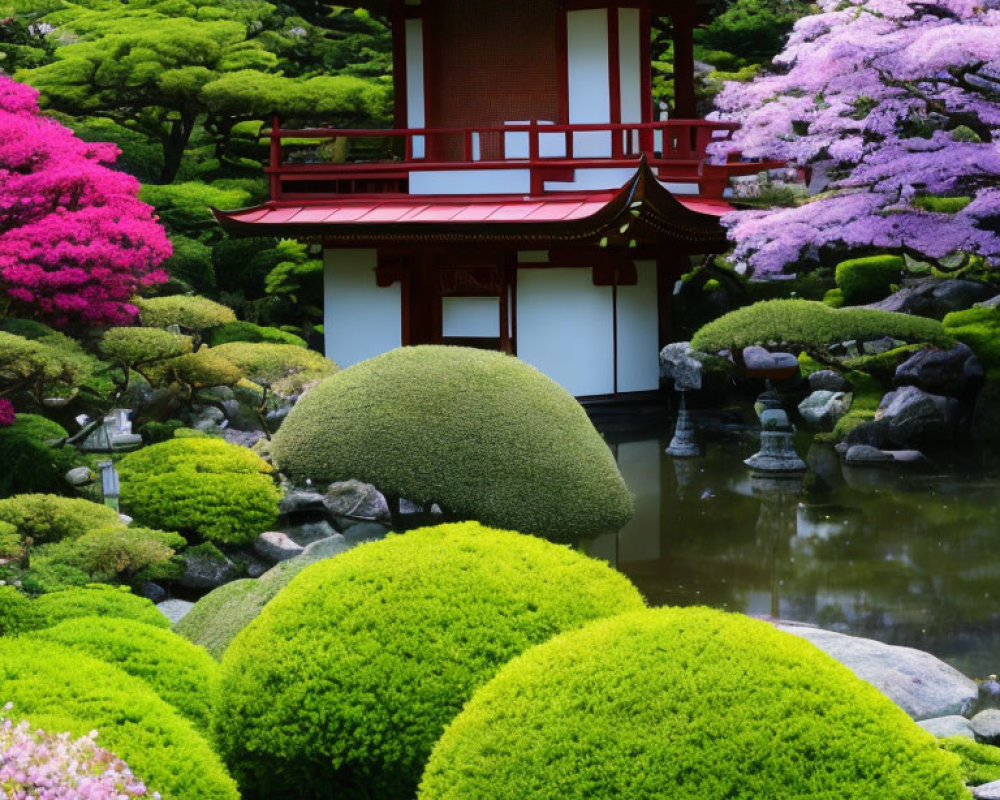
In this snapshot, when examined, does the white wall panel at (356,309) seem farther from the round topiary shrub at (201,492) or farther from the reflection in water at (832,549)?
the round topiary shrub at (201,492)

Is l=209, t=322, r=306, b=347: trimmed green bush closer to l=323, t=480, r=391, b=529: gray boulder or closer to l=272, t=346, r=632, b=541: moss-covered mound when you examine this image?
l=323, t=480, r=391, b=529: gray boulder

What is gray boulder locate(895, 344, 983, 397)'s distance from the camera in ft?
50.6

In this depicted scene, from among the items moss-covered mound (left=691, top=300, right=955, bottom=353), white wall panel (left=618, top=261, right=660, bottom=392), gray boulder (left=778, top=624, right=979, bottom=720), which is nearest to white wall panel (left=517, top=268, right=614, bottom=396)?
white wall panel (left=618, top=261, right=660, bottom=392)

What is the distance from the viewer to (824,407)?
1805cm

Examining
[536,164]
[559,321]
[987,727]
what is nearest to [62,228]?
[536,164]

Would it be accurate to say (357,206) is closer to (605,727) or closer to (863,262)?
(863,262)

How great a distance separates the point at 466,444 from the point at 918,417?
8345mm

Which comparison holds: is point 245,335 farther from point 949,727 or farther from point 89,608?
point 949,727

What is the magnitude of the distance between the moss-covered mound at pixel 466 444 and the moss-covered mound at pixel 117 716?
404 centimetres

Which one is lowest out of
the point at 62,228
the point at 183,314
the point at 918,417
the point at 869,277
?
the point at 918,417

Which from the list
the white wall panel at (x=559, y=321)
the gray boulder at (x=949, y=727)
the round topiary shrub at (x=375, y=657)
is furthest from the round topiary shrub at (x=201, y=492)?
the white wall panel at (x=559, y=321)

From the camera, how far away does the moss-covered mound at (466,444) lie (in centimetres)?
846

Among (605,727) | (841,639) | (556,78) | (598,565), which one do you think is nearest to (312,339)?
(556,78)

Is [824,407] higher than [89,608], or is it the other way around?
[89,608]
